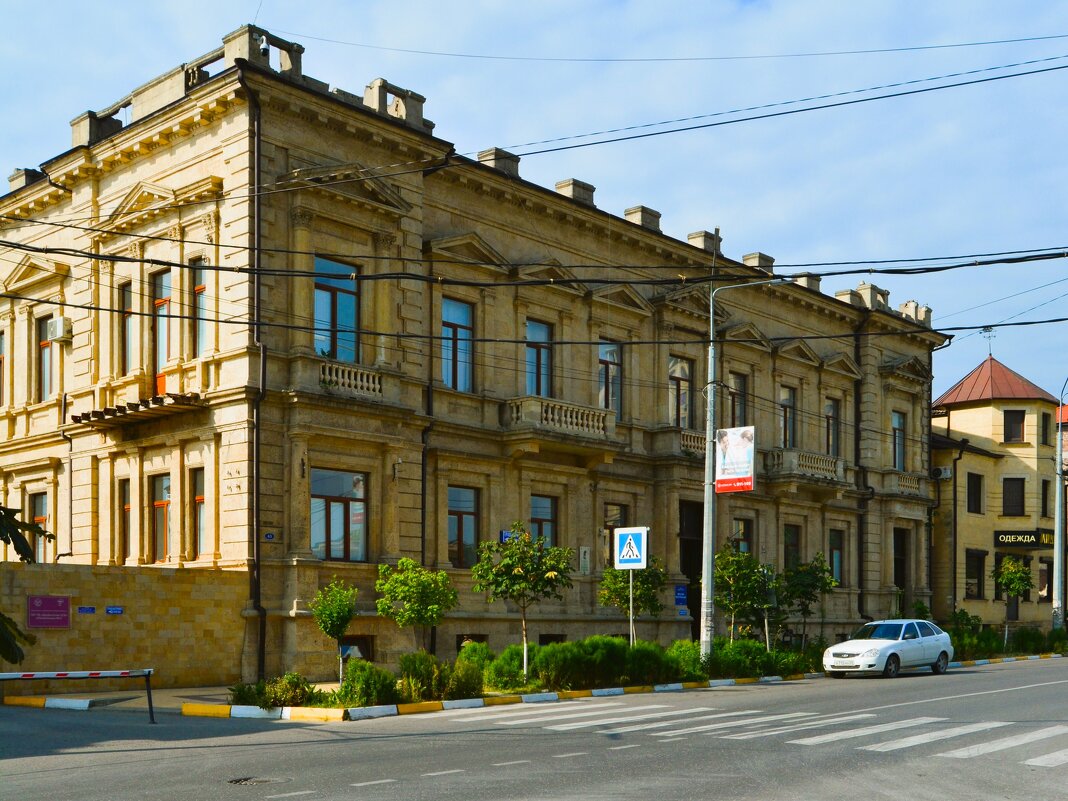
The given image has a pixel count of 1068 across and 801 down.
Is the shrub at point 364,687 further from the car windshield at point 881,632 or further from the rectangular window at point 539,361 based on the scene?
the car windshield at point 881,632

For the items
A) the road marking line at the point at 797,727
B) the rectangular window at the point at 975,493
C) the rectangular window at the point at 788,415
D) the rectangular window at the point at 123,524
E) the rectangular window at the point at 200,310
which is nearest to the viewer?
the road marking line at the point at 797,727

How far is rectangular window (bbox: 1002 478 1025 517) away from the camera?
56.6 metres

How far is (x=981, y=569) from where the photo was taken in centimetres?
5559

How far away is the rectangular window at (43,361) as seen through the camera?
110 ft

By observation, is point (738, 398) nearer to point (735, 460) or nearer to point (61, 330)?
point (735, 460)

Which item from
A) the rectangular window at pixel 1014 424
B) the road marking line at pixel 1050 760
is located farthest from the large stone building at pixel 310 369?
the rectangular window at pixel 1014 424

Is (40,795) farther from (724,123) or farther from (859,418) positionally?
(859,418)

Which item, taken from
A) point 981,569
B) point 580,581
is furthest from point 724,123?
point 981,569

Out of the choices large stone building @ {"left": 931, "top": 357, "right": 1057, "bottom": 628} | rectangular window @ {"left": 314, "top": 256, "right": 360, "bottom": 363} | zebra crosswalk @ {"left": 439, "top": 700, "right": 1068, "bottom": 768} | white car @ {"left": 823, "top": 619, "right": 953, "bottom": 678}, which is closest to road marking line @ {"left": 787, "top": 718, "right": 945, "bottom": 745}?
zebra crosswalk @ {"left": 439, "top": 700, "right": 1068, "bottom": 768}

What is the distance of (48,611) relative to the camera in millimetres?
23922

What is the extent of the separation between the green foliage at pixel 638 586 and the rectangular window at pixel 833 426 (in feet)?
53.1

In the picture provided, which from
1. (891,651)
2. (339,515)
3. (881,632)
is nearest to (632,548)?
(339,515)

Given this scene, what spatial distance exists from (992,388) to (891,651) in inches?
1143

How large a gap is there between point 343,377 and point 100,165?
898cm
